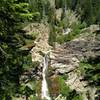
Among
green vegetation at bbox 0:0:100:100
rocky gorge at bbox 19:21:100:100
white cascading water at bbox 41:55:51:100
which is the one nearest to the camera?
green vegetation at bbox 0:0:100:100

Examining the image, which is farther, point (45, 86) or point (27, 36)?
point (27, 36)

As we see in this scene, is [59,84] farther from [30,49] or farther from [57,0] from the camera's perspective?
[57,0]

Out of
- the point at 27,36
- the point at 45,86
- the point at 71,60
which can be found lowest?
the point at 45,86

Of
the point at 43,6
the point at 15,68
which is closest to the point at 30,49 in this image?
the point at 15,68

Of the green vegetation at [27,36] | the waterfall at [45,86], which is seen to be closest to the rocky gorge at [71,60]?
the waterfall at [45,86]

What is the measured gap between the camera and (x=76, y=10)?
60.9 metres

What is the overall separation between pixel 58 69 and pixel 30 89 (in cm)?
387

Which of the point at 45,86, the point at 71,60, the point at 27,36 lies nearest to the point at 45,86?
the point at 45,86

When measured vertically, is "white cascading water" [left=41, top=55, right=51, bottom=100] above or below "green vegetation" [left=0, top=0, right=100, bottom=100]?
below

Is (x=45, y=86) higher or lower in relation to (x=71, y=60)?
lower

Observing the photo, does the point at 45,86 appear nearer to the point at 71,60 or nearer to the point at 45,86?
the point at 45,86

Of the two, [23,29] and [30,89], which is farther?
[23,29]

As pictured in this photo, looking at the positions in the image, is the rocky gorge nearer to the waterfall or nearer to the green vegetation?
the waterfall

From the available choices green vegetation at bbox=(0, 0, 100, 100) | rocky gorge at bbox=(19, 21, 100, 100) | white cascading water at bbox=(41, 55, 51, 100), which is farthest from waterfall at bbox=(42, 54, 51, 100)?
green vegetation at bbox=(0, 0, 100, 100)
